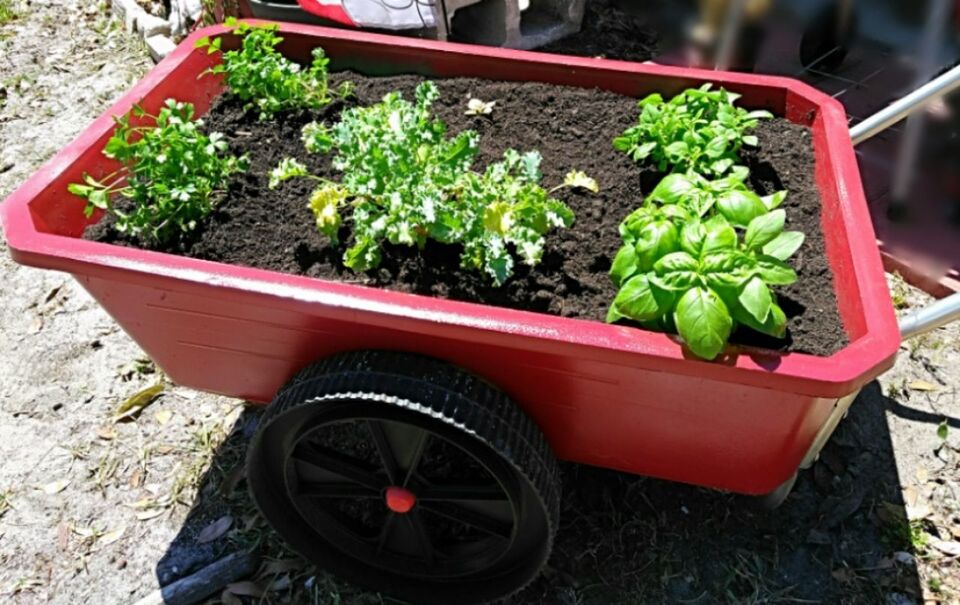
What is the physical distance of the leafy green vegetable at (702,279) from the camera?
136 centimetres

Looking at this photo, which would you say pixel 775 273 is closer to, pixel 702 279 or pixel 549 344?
pixel 702 279

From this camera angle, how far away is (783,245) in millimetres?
1503

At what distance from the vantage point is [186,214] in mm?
1830

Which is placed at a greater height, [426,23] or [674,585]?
[426,23]

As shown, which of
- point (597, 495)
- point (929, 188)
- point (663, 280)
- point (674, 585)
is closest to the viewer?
point (663, 280)

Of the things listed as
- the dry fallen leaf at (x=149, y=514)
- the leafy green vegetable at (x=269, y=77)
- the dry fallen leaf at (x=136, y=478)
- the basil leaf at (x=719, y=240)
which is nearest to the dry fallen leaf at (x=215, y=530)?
the dry fallen leaf at (x=149, y=514)

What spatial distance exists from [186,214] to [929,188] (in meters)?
2.45

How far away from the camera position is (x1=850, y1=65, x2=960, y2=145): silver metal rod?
1.94 m

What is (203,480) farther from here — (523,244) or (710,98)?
(710,98)

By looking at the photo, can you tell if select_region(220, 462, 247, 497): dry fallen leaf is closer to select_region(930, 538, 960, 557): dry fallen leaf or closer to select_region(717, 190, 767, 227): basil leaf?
select_region(717, 190, 767, 227): basil leaf

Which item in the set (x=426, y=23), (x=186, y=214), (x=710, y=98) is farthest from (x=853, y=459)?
(x=426, y=23)

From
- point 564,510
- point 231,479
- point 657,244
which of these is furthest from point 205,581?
point 657,244

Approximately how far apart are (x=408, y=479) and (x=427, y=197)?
1.96 ft

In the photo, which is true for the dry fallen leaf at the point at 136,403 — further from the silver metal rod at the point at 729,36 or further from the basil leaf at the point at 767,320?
the silver metal rod at the point at 729,36
